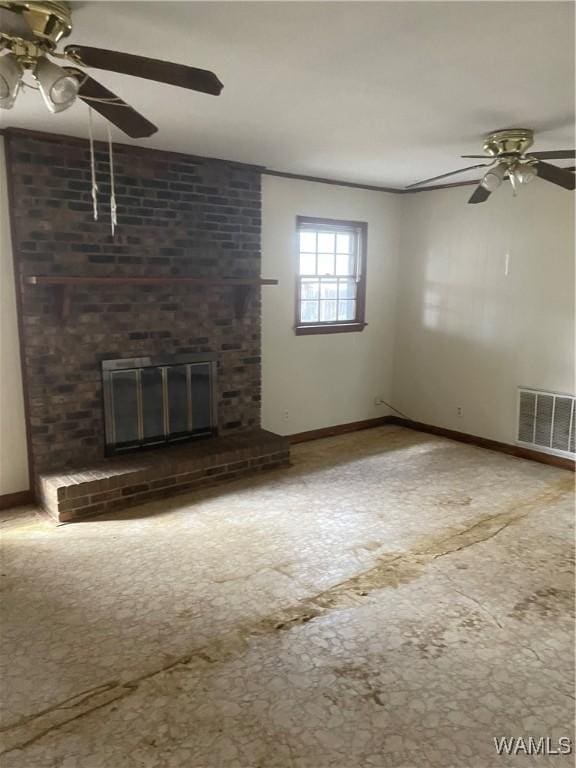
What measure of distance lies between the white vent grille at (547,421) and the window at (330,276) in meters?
1.72

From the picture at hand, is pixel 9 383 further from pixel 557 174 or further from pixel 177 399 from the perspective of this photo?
pixel 557 174

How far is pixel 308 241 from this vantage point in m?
5.25

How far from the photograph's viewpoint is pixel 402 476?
452cm

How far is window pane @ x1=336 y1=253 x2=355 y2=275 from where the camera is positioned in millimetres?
5527

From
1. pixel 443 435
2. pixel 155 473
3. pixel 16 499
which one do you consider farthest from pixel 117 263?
pixel 443 435

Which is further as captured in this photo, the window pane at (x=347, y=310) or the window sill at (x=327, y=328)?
the window pane at (x=347, y=310)

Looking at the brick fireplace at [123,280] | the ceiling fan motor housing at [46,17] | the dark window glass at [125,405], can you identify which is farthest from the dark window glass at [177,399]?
the ceiling fan motor housing at [46,17]

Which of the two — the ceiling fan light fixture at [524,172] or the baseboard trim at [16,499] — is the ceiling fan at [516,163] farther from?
the baseboard trim at [16,499]

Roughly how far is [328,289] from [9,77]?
385 centimetres

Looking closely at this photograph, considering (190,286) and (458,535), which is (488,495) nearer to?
(458,535)

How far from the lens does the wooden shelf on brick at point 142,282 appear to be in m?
3.59

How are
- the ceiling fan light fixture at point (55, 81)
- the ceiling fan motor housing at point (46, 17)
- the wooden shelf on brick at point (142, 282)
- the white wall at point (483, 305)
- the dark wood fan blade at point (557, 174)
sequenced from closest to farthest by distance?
the ceiling fan motor housing at point (46, 17), the ceiling fan light fixture at point (55, 81), the dark wood fan blade at point (557, 174), the wooden shelf on brick at point (142, 282), the white wall at point (483, 305)

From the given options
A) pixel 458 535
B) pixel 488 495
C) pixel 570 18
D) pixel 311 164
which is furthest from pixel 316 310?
pixel 570 18

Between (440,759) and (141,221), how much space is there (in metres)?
3.59
